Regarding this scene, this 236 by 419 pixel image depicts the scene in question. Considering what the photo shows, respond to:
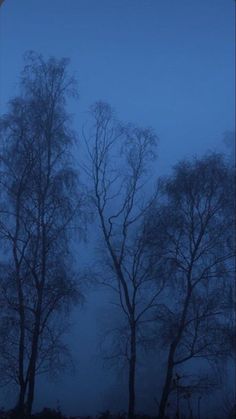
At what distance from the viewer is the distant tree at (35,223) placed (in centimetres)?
786

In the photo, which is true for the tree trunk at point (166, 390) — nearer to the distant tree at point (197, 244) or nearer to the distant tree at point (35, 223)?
the distant tree at point (197, 244)

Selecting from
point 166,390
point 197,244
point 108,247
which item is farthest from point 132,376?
point 197,244

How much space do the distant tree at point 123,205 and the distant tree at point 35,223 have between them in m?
0.80

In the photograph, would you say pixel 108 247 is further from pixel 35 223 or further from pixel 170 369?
pixel 170 369

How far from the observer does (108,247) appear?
890cm

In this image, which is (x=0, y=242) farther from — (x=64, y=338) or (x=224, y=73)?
(x=224, y=73)

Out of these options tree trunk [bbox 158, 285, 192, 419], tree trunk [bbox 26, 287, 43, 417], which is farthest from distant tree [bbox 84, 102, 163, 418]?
tree trunk [bbox 26, 287, 43, 417]

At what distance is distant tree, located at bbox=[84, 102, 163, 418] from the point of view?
29.1 ft

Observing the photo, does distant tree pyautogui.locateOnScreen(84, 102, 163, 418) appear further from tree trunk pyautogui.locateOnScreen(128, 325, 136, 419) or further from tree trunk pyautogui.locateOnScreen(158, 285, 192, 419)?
tree trunk pyautogui.locateOnScreen(158, 285, 192, 419)

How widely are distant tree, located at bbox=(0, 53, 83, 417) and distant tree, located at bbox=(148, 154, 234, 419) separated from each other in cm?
167

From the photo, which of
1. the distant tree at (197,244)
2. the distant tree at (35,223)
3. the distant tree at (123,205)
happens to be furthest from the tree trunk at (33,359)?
the distant tree at (197,244)

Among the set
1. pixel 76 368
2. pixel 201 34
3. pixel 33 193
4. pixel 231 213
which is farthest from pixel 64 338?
pixel 201 34

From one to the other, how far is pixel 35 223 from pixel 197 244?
9.23ft

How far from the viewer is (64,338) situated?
903 centimetres
